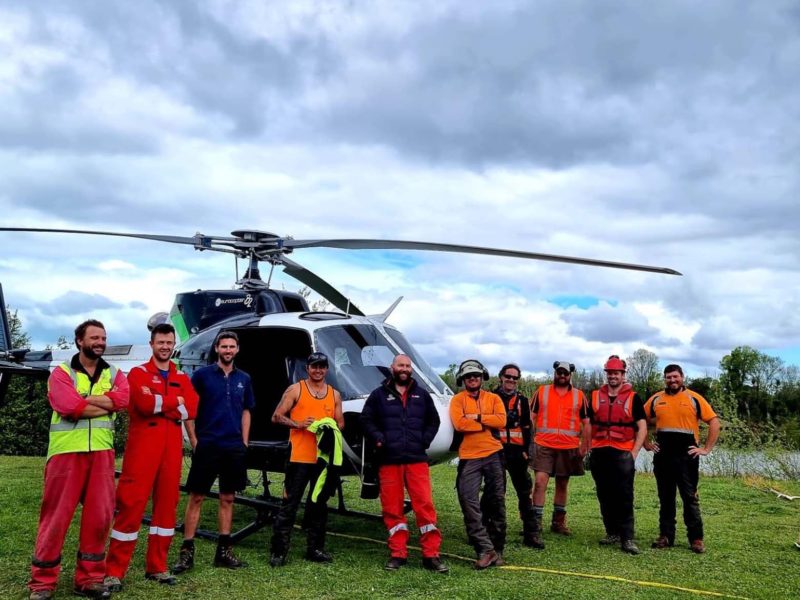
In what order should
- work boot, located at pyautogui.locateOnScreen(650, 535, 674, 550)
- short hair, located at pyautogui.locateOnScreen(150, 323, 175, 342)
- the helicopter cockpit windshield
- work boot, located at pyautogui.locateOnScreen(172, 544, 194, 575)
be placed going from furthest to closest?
1. work boot, located at pyautogui.locateOnScreen(650, 535, 674, 550)
2. the helicopter cockpit windshield
3. work boot, located at pyautogui.locateOnScreen(172, 544, 194, 575)
4. short hair, located at pyautogui.locateOnScreen(150, 323, 175, 342)

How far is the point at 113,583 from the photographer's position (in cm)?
531

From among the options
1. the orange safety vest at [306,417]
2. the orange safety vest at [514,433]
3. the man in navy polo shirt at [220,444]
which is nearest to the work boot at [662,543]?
the orange safety vest at [514,433]

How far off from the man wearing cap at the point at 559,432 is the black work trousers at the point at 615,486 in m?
0.25

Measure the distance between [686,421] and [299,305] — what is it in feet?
14.4

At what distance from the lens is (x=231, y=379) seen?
6.09 metres

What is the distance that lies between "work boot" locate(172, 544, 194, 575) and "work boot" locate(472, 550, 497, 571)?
2.42 m

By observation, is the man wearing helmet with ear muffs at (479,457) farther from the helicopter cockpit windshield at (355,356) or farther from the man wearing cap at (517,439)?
the man wearing cap at (517,439)

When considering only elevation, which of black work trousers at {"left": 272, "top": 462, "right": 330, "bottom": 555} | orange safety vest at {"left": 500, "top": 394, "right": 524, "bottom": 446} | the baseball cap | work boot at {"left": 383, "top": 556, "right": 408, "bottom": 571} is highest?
the baseball cap

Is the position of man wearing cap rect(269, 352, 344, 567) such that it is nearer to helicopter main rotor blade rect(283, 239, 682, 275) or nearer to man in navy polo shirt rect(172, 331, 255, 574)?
man in navy polo shirt rect(172, 331, 255, 574)

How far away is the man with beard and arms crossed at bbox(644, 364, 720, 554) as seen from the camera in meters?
7.20

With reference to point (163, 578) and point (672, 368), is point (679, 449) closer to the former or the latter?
point (672, 368)

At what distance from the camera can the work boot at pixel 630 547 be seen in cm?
707

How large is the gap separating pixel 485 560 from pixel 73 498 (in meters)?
3.38

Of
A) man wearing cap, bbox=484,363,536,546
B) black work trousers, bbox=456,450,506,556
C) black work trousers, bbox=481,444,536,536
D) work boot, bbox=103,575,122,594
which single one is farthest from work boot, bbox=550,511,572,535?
work boot, bbox=103,575,122,594
